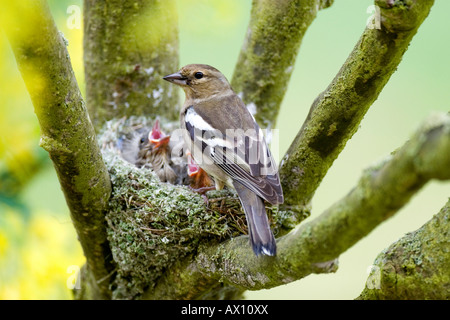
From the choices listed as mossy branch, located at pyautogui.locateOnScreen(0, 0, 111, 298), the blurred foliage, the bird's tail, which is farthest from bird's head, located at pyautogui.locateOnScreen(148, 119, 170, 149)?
the bird's tail

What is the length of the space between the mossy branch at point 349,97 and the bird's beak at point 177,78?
1622mm

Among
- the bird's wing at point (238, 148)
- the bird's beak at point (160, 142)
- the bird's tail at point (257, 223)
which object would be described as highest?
the bird's wing at point (238, 148)

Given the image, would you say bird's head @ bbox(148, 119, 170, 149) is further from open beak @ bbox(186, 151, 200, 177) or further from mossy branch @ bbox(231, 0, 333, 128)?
mossy branch @ bbox(231, 0, 333, 128)

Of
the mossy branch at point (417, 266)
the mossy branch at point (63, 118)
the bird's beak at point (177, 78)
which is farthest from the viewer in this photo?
the bird's beak at point (177, 78)

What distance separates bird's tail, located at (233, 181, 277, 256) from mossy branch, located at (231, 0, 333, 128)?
127cm

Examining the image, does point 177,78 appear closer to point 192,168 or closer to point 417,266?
point 192,168

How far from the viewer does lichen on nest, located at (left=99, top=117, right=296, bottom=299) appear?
3678mm

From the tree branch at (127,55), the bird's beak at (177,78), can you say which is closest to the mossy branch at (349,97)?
the bird's beak at (177,78)

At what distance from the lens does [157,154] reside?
5246 mm

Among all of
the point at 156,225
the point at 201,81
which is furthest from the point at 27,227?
the point at 201,81

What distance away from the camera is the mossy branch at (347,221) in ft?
5.76

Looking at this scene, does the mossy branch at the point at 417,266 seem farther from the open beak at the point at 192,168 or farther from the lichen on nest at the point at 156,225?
the open beak at the point at 192,168
